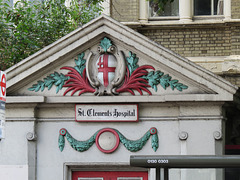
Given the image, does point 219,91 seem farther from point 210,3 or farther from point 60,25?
point 60,25

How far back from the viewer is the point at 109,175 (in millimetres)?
15617

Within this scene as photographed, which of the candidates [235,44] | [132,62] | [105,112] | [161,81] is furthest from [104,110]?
[235,44]

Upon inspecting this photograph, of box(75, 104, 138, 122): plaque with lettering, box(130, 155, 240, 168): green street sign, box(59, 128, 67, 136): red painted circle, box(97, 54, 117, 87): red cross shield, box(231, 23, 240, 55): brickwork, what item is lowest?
box(130, 155, 240, 168): green street sign

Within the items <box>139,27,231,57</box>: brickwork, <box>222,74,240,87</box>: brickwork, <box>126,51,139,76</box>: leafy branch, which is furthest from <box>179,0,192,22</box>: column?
<box>126,51,139,76</box>: leafy branch

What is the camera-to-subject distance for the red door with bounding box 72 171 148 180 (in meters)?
15.6

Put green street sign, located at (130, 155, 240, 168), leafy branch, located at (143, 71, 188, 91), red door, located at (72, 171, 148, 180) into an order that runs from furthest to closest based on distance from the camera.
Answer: red door, located at (72, 171, 148, 180) < leafy branch, located at (143, 71, 188, 91) < green street sign, located at (130, 155, 240, 168)

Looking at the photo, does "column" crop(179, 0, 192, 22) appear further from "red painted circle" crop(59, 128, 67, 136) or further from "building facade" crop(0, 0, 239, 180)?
"red painted circle" crop(59, 128, 67, 136)

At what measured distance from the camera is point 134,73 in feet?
50.2

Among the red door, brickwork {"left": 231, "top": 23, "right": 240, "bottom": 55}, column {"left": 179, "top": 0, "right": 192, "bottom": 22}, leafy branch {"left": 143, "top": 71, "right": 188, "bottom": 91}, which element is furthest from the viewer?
column {"left": 179, "top": 0, "right": 192, "bottom": 22}

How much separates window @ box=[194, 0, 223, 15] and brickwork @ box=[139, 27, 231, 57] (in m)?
0.55

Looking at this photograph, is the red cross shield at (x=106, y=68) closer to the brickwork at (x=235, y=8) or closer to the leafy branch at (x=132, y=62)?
the leafy branch at (x=132, y=62)

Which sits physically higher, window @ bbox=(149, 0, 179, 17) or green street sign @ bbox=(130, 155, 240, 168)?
window @ bbox=(149, 0, 179, 17)

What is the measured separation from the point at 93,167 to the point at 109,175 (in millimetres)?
357

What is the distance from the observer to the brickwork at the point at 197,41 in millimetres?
18500
